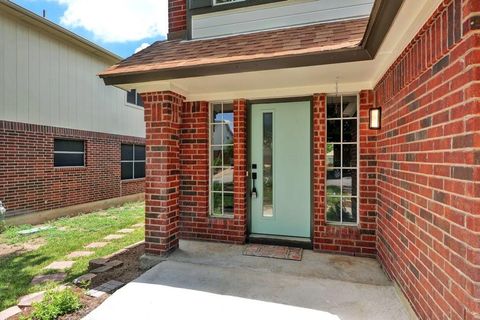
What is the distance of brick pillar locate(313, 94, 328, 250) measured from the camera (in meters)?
4.18

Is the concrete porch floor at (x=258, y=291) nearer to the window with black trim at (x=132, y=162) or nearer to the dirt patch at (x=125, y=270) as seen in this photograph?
the dirt patch at (x=125, y=270)

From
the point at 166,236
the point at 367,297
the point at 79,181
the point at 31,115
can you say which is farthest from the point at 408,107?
the point at 79,181

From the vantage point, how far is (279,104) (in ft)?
14.9

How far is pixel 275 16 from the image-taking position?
4156mm

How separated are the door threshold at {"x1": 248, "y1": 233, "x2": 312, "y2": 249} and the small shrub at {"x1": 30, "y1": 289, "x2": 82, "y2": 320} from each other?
255 centimetres

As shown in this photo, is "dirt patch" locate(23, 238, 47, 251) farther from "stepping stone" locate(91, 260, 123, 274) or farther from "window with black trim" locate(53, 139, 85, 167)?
"window with black trim" locate(53, 139, 85, 167)

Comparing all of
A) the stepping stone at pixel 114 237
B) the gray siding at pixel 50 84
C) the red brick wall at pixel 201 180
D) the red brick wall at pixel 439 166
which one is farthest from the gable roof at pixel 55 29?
the red brick wall at pixel 439 166

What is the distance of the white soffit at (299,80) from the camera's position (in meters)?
2.59

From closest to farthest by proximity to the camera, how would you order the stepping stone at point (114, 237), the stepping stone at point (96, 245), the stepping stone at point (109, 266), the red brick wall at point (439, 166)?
the red brick wall at point (439, 166), the stepping stone at point (109, 266), the stepping stone at point (96, 245), the stepping stone at point (114, 237)

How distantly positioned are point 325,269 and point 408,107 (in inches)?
86.1

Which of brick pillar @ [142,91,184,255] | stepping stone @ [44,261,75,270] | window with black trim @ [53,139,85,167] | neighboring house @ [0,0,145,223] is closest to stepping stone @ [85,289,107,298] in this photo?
brick pillar @ [142,91,184,255]

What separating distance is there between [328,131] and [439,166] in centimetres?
239

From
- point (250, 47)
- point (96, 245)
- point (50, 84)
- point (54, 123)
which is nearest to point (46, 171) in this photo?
point (54, 123)

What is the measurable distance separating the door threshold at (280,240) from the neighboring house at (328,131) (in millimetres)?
22
